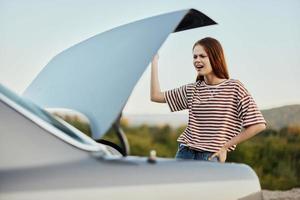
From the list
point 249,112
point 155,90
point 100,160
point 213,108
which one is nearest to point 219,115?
point 213,108

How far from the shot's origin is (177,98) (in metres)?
3.36

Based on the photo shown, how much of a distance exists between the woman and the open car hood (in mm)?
573

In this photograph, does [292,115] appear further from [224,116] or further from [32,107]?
[32,107]

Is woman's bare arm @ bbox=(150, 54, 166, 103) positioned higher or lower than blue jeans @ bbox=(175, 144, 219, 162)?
higher

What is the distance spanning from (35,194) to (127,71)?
59 centimetres

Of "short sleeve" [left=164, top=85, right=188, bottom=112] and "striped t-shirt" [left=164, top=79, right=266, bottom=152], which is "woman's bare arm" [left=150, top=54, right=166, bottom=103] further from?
"striped t-shirt" [left=164, top=79, right=266, bottom=152]

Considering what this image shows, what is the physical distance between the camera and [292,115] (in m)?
13.2

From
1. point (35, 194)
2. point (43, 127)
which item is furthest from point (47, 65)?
point (35, 194)

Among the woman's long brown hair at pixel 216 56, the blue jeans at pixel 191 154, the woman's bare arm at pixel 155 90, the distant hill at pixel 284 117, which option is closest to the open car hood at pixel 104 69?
the woman's long brown hair at pixel 216 56

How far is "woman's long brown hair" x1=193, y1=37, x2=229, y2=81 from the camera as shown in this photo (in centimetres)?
321

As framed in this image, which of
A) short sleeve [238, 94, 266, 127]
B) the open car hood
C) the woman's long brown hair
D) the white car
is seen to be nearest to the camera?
the white car

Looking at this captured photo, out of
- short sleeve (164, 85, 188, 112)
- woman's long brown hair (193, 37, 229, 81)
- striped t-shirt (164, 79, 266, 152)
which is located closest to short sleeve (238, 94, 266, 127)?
striped t-shirt (164, 79, 266, 152)

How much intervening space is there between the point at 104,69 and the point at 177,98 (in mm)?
1223

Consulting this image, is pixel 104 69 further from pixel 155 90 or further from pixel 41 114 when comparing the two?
pixel 155 90
